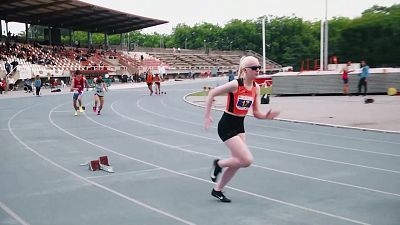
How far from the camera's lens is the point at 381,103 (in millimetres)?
20016

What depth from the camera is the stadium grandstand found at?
1778 inches

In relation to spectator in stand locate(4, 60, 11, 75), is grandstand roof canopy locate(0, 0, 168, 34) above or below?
above

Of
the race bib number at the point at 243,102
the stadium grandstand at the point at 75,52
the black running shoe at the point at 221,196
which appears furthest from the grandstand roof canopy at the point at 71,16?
the race bib number at the point at 243,102

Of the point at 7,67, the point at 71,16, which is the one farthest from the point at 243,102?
the point at 71,16

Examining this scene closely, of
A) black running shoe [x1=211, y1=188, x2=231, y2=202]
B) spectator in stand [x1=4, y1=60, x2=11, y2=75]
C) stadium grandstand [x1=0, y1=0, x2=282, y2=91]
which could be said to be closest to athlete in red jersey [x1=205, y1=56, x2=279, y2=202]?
black running shoe [x1=211, y1=188, x2=231, y2=202]

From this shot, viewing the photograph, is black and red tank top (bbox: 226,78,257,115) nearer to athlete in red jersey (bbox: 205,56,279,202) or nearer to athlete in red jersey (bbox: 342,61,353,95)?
athlete in red jersey (bbox: 205,56,279,202)

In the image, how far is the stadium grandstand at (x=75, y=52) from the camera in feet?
148

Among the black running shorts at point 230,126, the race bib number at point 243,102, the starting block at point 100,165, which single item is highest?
the race bib number at point 243,102

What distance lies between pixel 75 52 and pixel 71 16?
5007 mm

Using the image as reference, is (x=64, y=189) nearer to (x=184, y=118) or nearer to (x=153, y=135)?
(x=153, y=135)

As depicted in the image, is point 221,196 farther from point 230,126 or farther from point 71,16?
point 71,16

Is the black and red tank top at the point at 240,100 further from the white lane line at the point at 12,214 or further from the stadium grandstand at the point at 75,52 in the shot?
the stadium grandstand at the point at 75,52

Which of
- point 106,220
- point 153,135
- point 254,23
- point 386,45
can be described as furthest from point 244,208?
point 254,23

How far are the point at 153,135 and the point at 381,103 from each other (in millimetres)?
12178
